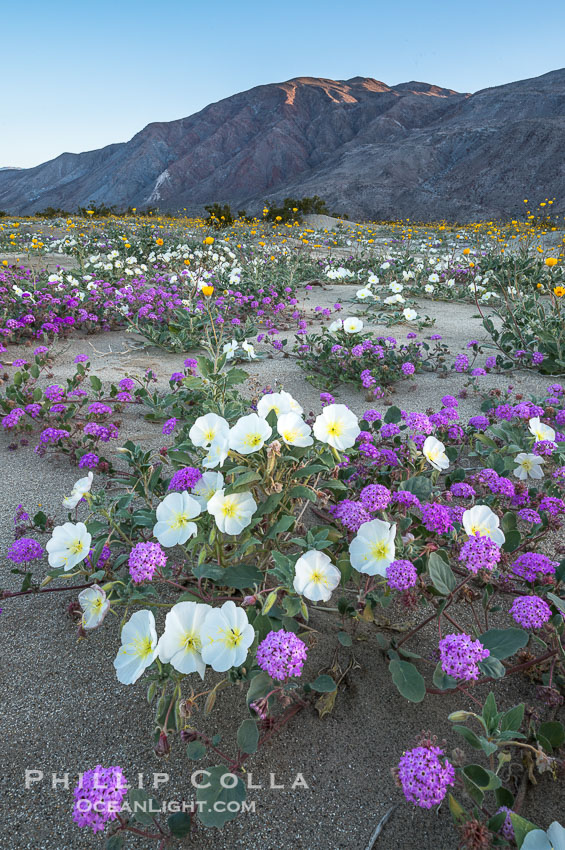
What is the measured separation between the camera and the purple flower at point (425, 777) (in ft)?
2.99

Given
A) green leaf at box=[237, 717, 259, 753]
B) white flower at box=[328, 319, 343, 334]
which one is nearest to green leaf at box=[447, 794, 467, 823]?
green leaf at box=[237, 717, 259, 753]

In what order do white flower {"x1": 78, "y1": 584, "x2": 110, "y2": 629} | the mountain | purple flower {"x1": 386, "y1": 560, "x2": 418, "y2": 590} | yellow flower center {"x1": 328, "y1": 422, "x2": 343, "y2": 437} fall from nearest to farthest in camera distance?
purple flower {"x1": 386, "y1": 560, "x2": 418, "y2": 590} < white flower {"x1": 78, "y1": 584, "x2": 110, "y2": 629} < yellow flower center {"x1": 328, "y1": 422, "x2": 343, "y2": 437} < the mountain

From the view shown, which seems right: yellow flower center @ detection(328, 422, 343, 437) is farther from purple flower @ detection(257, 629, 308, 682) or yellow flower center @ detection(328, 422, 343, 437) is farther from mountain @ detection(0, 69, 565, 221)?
mountain @ detection(0, 69, 565, 221)

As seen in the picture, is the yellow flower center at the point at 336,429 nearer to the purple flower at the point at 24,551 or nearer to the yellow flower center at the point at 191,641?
the yellow flower center at the point at 191,641

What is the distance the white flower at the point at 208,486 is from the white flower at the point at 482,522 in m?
0.70

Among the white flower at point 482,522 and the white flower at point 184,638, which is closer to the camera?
the white flower at point 184,638

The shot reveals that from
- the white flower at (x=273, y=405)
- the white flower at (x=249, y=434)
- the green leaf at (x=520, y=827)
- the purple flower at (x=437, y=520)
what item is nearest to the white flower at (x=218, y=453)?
the white flower at (x=249, y=434)

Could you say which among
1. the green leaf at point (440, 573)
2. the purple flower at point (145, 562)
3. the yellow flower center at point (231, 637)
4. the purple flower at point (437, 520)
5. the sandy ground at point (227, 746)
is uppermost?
A: the purple flower at point (145, 562)

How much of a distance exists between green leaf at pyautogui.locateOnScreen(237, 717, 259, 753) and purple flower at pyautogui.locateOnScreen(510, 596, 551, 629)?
0.69 meters

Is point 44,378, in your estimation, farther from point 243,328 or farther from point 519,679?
point 519,679

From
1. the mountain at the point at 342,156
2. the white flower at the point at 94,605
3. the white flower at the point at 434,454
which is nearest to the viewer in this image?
the white flower at the point at 94,605

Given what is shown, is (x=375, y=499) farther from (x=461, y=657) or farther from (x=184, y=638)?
(x=184, y=638)

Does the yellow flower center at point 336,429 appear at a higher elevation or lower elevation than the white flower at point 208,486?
higher

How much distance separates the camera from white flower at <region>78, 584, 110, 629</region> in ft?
4.28
